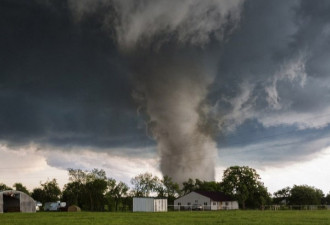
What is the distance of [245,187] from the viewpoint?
112 m

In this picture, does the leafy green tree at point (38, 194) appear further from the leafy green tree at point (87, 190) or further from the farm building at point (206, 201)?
the farm building at point (206, 201)

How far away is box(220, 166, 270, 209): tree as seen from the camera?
11250 centimetres

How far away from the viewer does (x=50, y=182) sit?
547 ft

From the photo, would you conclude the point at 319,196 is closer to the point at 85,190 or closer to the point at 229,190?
the point at 229,190

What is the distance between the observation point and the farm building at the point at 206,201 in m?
104

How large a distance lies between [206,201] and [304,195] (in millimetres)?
44367

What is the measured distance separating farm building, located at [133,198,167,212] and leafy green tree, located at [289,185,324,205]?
194 feet

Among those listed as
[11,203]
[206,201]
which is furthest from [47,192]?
[206,201]

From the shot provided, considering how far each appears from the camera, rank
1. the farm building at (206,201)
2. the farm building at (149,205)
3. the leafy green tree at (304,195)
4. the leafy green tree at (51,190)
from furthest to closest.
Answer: the leafy green tree at (51,190), the leafy green tree at (304,195), the farm building at (206,201), the farm building at (149,205)

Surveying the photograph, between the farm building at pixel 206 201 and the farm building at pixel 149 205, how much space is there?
10342mm

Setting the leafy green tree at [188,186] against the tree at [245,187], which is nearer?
the tree at [245,187]

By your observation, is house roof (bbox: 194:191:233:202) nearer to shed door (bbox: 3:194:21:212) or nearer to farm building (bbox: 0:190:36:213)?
farm building (bbox: 0:190:36:213)

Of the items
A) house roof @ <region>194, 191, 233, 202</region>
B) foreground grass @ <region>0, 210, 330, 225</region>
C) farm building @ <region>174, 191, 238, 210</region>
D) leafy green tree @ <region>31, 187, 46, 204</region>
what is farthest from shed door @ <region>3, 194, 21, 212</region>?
leafy green tree @ <region>31, 187, 46, 204</region>

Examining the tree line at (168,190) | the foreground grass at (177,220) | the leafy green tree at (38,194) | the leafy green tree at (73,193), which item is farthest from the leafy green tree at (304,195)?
the leafy green tree at (38,194)
